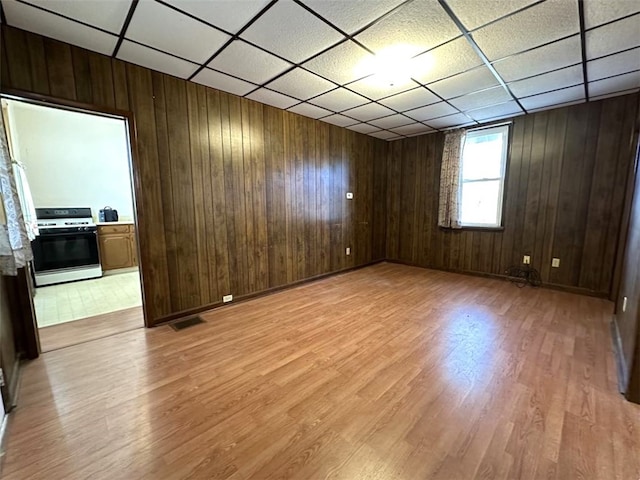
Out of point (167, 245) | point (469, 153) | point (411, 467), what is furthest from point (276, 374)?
point (469, 153)

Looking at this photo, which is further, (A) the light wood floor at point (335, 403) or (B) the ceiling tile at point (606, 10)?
(B) the ceiling tile at point (606, 10)

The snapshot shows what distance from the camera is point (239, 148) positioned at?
330 centimetres

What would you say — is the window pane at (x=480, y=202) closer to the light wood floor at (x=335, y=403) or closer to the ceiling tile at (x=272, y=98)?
the light wood floor at (x=335, y=403)

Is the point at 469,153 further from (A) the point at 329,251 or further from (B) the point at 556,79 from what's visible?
(A) the point at 329,251

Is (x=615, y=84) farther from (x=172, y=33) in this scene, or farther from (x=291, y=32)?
(x=172, y=33)

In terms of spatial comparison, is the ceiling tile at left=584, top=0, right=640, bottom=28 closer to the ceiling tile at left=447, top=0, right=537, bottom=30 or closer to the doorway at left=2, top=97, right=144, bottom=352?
the ceiling tile at left=447, top=0, right=537, bottom=30

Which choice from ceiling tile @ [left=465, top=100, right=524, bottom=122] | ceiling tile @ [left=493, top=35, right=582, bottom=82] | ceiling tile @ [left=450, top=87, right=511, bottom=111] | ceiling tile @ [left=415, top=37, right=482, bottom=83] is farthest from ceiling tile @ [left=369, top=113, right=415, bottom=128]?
ceiling tile @ [left=493, top=35, right=582, bottom=82]

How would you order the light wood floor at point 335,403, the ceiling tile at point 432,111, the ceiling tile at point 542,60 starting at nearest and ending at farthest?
1. the light wood floor at point 335,403
2. the ceiling tile at point 542,60
3. the ceiling tile at point 432,111

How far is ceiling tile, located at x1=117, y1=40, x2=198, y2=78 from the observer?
7.34ft

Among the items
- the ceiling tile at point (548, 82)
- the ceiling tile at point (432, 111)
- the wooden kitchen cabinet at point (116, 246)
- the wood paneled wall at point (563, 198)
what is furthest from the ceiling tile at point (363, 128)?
the wooden kitchen cabinet at point (116, 246)

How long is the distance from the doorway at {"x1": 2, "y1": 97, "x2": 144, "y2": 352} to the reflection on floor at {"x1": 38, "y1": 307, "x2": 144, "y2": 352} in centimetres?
6

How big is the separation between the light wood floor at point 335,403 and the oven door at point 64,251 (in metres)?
2.84

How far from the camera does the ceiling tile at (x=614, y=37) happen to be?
191 cm

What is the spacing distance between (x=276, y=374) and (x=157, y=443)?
79 centimetres
